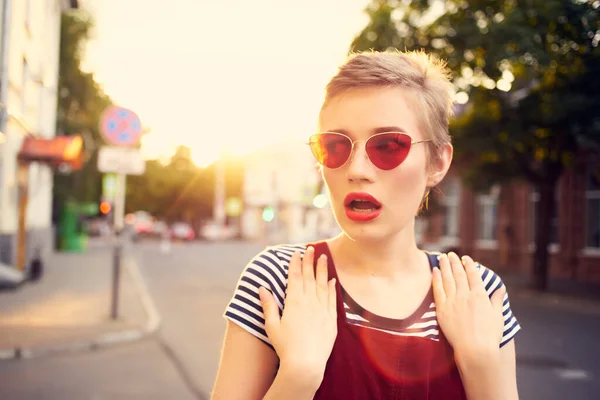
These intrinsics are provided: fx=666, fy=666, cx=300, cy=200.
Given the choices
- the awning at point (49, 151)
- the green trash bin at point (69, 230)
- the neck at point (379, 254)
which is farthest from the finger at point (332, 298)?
the green trash bin at point (69, 230)

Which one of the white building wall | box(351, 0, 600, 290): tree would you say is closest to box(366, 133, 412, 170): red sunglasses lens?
the white building wall

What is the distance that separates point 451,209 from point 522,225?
550 cm

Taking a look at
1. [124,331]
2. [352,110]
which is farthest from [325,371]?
[124,331]

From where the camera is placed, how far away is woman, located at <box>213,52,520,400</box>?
1497 millimetres

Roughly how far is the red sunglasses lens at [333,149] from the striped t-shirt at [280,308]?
238 millimetres

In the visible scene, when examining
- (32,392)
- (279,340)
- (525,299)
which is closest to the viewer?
(279,340)

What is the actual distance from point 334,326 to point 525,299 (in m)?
16.0

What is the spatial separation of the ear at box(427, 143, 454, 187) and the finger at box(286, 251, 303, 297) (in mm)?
434

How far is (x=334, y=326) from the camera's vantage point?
4.92 ft

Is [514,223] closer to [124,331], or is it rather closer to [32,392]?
[124,331]

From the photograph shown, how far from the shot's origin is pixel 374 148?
5.25 ft

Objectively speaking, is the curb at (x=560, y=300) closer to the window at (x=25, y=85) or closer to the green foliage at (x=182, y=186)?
the window at (x=25, y=85)

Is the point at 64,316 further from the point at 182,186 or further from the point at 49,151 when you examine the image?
the point at 182,186

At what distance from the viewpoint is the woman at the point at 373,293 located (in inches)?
58.9
